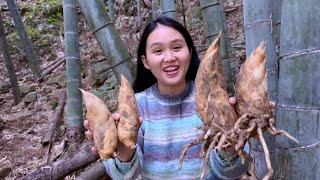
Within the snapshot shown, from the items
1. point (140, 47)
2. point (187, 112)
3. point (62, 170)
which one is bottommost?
point (62, 170)

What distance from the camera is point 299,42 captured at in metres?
1.03

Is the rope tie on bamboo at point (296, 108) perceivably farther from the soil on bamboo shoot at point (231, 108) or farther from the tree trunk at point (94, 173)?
the tree trunk at point (94, 173)

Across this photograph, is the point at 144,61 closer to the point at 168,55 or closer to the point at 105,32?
the point at 168,55

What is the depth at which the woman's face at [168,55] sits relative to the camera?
1.20m

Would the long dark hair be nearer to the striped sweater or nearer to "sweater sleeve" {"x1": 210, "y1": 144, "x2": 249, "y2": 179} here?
the striped sweater

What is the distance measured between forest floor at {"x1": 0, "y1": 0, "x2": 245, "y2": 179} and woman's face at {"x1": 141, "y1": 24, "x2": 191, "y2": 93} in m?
1.91

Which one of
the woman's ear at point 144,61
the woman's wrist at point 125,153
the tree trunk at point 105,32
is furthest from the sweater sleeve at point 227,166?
the tree trunk at point 105,32

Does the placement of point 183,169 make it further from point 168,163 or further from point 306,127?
point 306,127

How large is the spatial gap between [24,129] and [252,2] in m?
3.77

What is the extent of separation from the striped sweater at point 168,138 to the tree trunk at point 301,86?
0.26 meters

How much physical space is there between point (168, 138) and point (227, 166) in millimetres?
218

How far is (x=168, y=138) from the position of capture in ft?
4.26

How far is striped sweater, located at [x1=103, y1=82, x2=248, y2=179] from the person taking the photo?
50.4 inches

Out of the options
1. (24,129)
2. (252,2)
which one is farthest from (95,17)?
(24,129)
